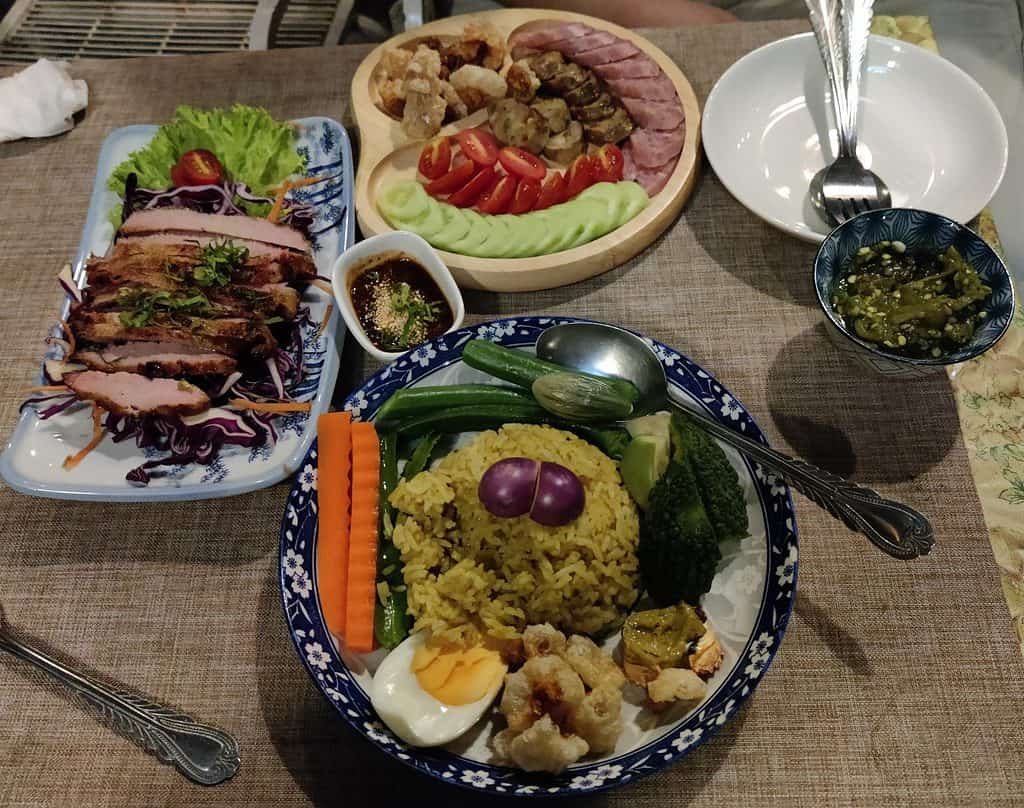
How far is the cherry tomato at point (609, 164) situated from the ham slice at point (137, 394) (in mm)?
1546

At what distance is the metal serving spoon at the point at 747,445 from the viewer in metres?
1.63

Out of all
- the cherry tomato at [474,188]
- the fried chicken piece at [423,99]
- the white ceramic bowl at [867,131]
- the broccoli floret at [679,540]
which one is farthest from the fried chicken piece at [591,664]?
the fried chicken piece at [423,99]

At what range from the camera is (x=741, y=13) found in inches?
143

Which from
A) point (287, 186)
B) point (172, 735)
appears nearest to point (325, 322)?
point (287, 186)

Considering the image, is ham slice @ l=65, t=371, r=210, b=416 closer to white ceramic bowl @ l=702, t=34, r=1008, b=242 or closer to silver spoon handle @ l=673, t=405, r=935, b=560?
silver spoon handle @ l=673, t=405, r=935, b=560

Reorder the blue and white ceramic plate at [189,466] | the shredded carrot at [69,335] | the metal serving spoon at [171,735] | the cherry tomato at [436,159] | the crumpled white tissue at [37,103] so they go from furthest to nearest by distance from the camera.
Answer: the crumpled white tissue at [37,103], the cherry tomato at [436,159], the shredded carrot at [69,335], the blue and white ceramic plate at [189,466], the metal serving spoon at [171,735]

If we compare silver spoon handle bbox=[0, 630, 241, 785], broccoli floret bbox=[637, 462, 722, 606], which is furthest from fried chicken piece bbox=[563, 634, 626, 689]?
silver spoon handle bbox=[0, 630, 241, 785]

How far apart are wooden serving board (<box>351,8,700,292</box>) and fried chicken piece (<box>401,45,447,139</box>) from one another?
56 millimetres

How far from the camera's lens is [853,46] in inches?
101

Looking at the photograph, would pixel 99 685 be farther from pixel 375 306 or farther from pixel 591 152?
pixel 591 152

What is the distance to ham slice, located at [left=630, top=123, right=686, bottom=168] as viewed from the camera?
8.66 ft

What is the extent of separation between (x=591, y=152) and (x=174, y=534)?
197 cm

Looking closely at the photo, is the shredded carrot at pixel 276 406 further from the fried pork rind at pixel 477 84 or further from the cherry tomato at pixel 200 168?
the fried pork rind at pixel 477 84

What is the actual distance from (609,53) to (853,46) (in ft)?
2.80
